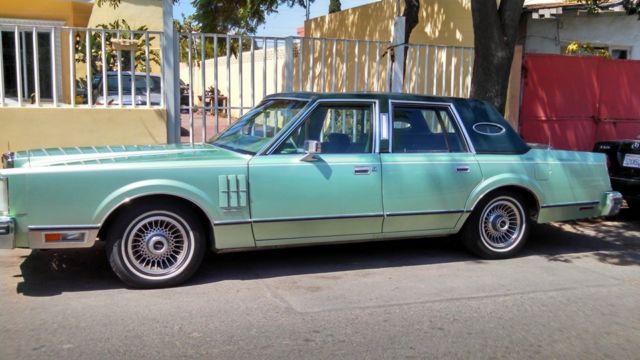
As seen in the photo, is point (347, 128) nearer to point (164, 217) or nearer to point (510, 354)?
point (164, 217)

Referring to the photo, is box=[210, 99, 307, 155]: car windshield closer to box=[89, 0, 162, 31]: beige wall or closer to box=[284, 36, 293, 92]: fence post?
box=[284, 36, 293, 92]: fence post

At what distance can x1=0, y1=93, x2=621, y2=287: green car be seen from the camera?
488 cm

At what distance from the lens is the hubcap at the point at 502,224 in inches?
249

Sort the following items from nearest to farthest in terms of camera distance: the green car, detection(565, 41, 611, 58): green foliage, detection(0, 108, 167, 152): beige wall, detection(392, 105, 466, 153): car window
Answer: the green car < detection(392, 105, 466, 153): car window < detection(0, 108, 167, 152): beige wall < detection(565, 41, 611, 58): green foliage

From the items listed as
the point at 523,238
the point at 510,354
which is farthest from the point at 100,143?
the point at 510,354

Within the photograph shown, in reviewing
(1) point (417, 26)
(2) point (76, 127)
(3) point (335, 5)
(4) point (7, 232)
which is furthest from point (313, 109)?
(3) point (335, 5)

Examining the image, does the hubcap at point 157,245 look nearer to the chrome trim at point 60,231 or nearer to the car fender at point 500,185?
the chrome trim at point 60,231

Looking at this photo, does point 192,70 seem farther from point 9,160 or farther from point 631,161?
point 631,161

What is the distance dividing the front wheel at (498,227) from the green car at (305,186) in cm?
1

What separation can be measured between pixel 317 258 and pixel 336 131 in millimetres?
1314

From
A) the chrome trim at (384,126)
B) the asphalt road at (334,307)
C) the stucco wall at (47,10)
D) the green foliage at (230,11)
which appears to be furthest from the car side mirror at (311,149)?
the stucco wall at (47,10)

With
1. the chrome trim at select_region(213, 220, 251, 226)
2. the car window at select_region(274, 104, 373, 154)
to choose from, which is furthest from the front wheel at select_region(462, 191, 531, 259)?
the chrome trim at select_region(213, 220, 251, 226)

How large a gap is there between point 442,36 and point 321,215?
23.2 feet

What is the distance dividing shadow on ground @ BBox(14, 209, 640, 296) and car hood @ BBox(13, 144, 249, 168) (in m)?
1.04
